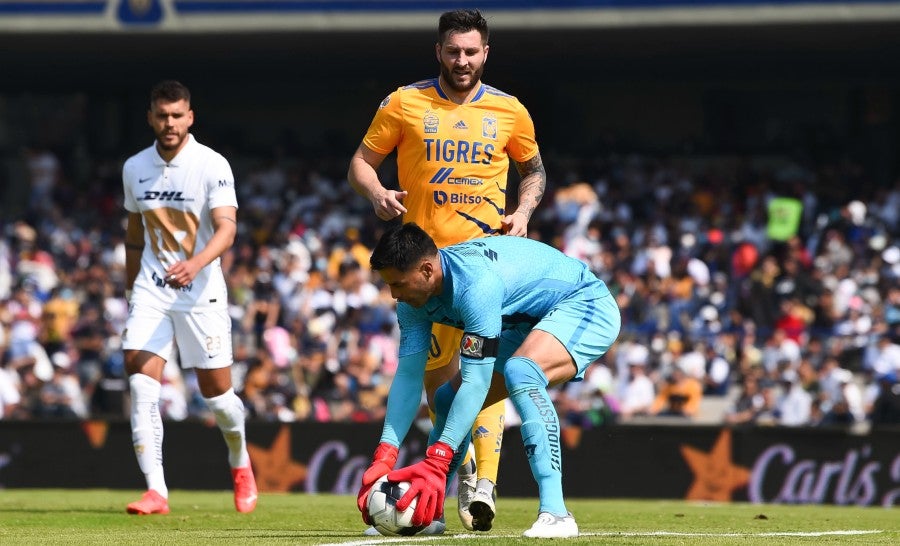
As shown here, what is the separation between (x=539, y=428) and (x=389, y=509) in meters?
0.80

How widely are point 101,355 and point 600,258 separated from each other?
284 inches

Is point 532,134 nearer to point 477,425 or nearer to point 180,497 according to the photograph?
point 477,425

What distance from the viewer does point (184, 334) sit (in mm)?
9727

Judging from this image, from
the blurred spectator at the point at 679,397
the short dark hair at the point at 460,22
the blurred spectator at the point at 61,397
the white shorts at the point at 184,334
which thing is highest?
the short dark hair at the point at 460,22

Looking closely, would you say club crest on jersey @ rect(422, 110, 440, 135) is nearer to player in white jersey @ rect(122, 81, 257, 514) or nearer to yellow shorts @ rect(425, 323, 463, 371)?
yellow shorts @ rect(425, 323, 463, 371)

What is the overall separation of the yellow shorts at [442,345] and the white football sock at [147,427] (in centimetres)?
199

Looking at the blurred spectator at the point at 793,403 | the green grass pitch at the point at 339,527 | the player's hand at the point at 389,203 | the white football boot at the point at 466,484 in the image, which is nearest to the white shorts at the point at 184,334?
the green grass pitch at the point at 339,527

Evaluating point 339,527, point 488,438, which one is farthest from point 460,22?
point 339,527

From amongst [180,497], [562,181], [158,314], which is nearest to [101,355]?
[180,497]

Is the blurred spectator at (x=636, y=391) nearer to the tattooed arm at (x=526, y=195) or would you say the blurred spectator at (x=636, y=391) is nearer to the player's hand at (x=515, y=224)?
the tattooed arm at (x=526, y=195)

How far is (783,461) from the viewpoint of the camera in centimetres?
1592

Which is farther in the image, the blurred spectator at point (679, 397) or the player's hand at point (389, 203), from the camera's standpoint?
the blurred spectator at point (679, 397)

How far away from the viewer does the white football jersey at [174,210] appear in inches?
380

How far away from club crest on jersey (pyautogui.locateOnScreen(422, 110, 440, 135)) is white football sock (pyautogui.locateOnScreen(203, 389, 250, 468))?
2296mm
